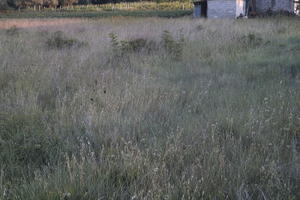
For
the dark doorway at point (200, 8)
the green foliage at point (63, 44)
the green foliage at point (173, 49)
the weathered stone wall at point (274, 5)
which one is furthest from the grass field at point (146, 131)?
the dark doorway at point (200, 8)

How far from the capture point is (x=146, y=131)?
4105mm

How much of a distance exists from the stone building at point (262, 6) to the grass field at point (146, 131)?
27781 millimetres

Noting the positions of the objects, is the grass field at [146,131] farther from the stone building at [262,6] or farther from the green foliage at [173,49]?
the stone building at [262,6]

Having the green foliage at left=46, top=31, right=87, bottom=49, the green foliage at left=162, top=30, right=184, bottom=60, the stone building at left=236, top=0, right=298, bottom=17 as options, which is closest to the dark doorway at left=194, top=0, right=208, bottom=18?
the stone building at left=236, top=0, right=298, bottom=17

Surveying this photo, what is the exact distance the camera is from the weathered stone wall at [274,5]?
3381cm

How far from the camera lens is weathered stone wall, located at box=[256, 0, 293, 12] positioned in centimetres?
3381

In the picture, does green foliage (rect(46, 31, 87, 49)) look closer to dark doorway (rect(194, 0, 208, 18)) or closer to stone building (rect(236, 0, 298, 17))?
stone building (rect(236, 0, 298, 17))

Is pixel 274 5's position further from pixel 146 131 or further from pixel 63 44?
pixel 146 131

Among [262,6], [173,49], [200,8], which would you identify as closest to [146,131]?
[173,49]

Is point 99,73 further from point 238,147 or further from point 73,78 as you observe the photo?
point 238,147

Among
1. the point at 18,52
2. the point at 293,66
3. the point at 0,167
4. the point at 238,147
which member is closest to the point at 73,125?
the point at 0,167

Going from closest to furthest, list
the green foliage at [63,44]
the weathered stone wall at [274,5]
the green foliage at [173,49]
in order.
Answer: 1. the green foliage at [173,49]
2. the green foliage at [63,44]
3. the weathered stone wall at [274,5]

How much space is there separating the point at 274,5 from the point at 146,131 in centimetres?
3449

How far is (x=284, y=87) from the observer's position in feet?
19.8
